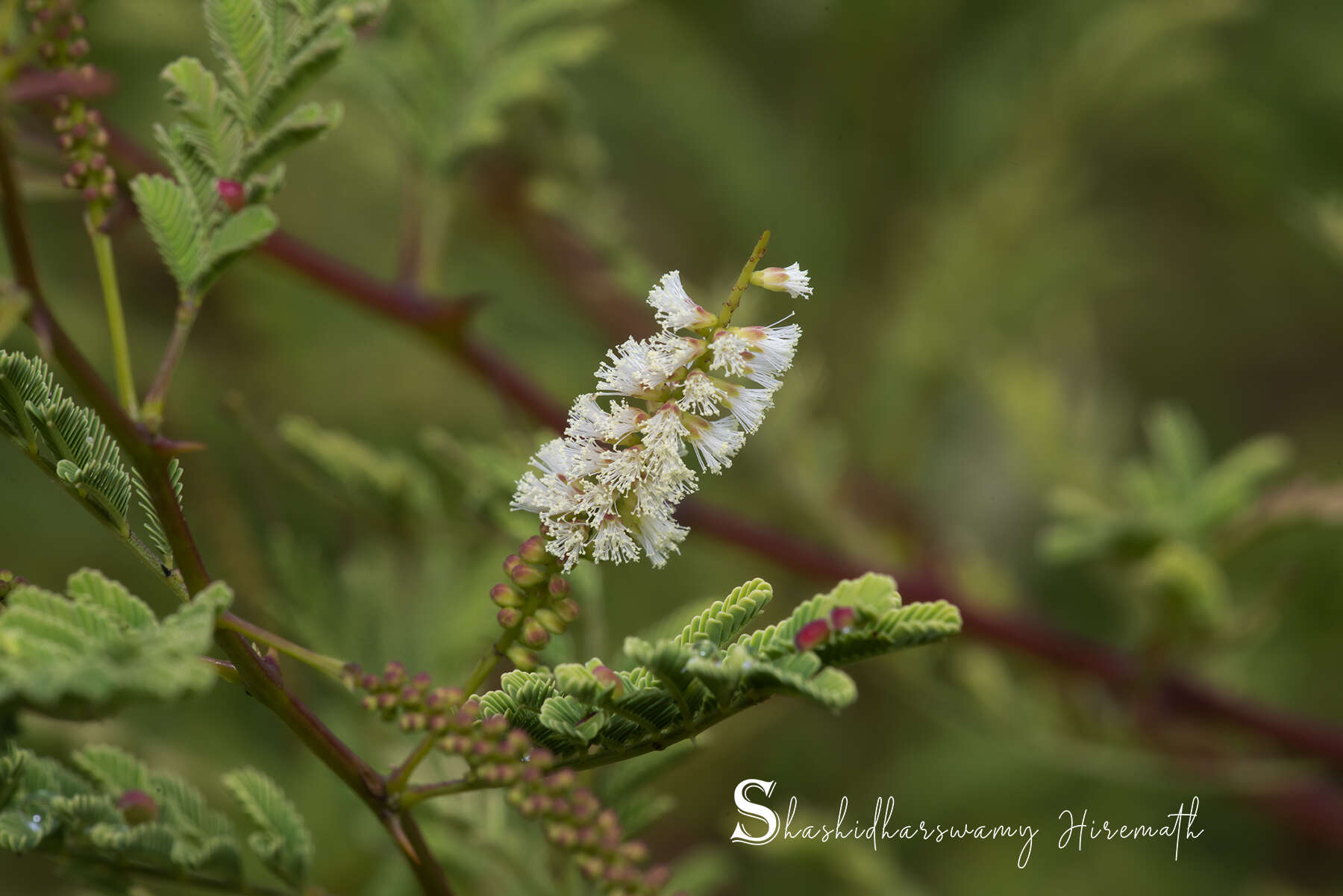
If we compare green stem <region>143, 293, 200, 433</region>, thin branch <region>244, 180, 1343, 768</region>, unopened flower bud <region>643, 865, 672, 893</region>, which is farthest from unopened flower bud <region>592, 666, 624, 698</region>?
thin branch <region>244, 180, 1343, 768</region>

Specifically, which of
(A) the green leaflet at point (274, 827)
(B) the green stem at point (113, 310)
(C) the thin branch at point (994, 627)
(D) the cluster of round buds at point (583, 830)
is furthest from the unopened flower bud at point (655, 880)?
(C) the thin branch at point (994, 627)

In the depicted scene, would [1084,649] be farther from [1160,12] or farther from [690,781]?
[1160,12]

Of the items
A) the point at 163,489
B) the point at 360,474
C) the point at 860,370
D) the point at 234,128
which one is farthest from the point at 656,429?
the point at 860,370

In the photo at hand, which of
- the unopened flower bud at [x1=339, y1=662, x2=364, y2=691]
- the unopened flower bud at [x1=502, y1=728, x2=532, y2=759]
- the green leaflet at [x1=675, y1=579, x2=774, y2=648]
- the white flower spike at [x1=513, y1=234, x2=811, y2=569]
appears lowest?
the unopened flower bud at [x1=502, y1=728, x2=532, y2=759]

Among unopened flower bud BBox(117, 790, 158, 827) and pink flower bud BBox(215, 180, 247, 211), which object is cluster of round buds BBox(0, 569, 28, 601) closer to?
unopened flower bud BBox(117, 790, 158, 827)

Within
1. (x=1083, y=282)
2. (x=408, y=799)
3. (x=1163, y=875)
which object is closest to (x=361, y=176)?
(x=1083, y=282)

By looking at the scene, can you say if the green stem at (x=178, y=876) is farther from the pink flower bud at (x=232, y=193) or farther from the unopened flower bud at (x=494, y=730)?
the pink flower bud at (x=232, y=193)
